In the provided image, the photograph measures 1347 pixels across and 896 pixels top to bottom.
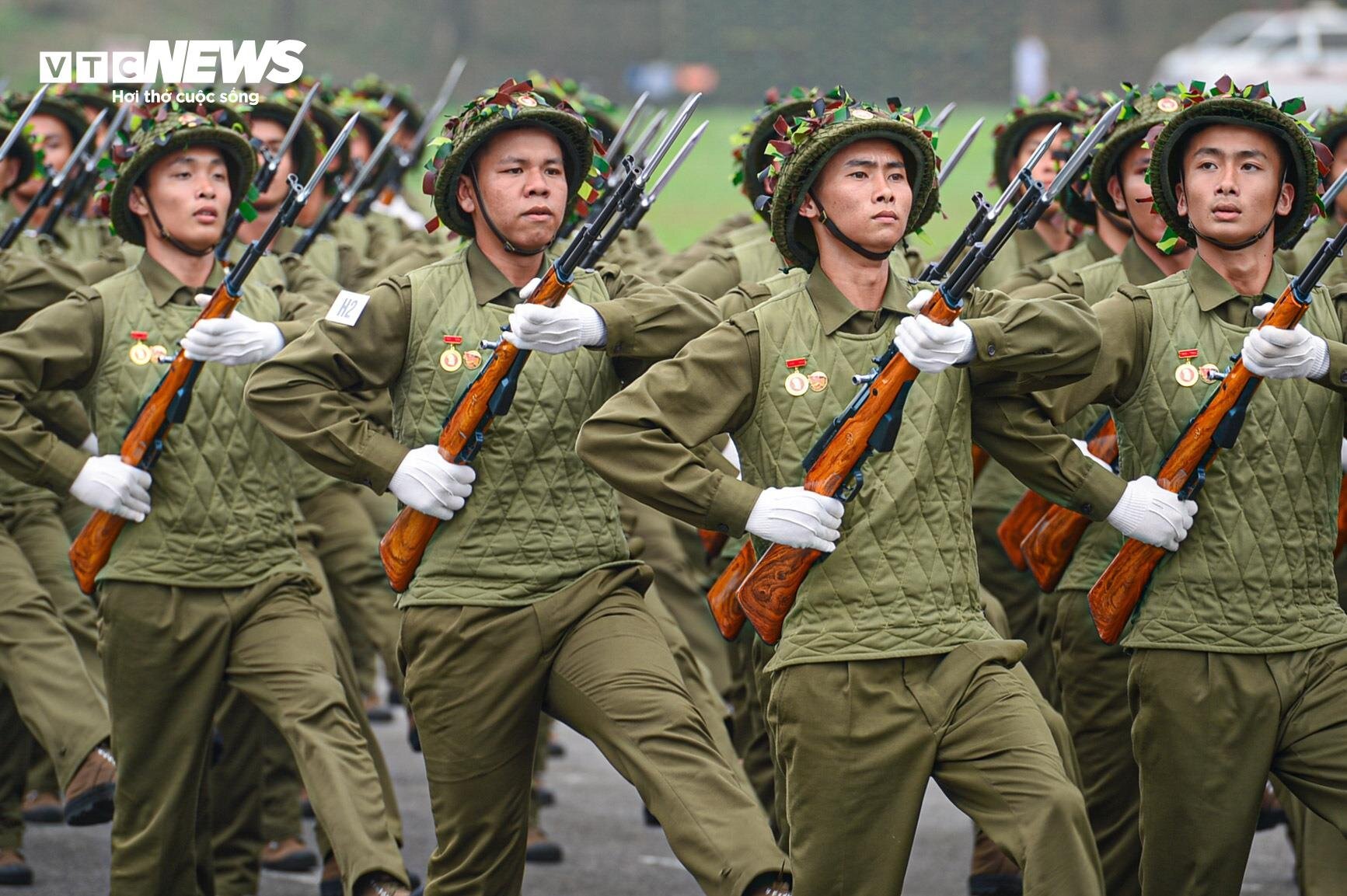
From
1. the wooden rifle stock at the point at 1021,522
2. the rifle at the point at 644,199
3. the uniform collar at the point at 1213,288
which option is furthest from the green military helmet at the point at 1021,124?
the uniform collar at the point at 1213,288

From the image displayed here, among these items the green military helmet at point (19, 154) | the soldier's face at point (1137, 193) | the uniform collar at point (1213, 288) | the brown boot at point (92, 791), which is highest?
the soldier's face at point (1137, 193)

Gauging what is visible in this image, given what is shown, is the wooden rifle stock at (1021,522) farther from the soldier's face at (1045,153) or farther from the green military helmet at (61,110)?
the green military helmet at (61,110)

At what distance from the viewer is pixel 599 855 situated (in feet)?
27.6

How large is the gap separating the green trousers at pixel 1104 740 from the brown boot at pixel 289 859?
9.63 ft

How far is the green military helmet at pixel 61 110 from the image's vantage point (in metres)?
A: 9.65

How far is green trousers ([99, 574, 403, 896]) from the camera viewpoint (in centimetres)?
663

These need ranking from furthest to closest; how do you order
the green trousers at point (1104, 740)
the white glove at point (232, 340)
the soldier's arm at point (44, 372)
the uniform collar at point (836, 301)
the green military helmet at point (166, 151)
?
the green military helmet at point (166, 151) < the soldier's arm at point (44, 372) < the white glove at point (232, 340) < the green trousers at point (1104, 740) < the uniform collar at point (836, 301)

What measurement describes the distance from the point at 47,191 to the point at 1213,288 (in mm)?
5170

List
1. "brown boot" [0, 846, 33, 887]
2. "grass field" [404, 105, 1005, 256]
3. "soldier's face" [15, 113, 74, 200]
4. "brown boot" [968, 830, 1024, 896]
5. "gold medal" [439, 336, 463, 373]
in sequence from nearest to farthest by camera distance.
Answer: "gold medal" [439, 336, 463, 373] → "brown boot" [968, 830, 1024, 896] → "brown boot" [0, 846, 33, 887] → "soldier's face" [15, 113, 74, 200] → "grass field" [404, 105, 1005, 256]

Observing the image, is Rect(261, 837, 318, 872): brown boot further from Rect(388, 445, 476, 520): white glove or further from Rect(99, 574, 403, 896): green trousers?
Rect(388, 445, 476, 520): white glove

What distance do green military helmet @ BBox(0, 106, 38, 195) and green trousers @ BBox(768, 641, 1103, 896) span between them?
533cm

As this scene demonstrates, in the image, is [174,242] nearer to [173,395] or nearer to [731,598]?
[173,395]

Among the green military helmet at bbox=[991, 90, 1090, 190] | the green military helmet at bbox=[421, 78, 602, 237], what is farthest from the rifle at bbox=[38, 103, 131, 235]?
the green military helmet at bbox=[991, 90, 1090, 190]

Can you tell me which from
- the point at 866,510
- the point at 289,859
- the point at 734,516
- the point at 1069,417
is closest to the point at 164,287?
the point at 289,859
